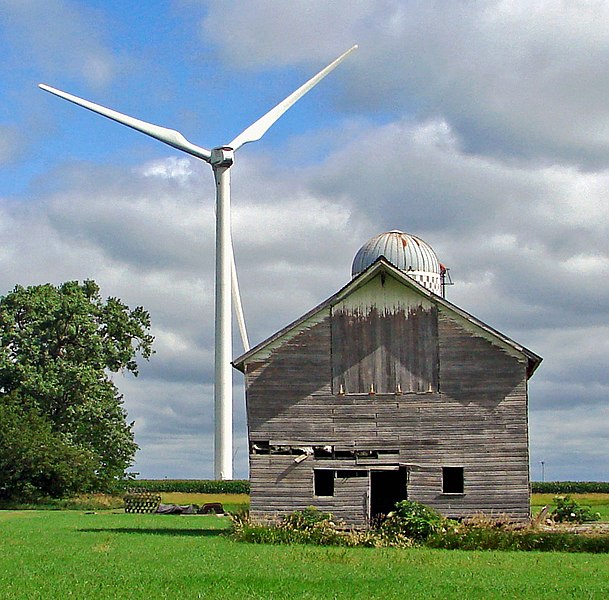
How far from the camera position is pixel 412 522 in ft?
105

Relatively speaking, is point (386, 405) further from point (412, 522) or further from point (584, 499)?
point (584, 499)

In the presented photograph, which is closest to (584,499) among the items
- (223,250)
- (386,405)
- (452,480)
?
(223,250)

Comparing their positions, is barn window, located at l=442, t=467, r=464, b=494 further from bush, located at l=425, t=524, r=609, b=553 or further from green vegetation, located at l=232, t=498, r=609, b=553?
bush, located at l=425, t=524, r=609, b=553

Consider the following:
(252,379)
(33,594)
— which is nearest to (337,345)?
(252,379)

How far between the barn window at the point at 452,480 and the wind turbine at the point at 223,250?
24459mm

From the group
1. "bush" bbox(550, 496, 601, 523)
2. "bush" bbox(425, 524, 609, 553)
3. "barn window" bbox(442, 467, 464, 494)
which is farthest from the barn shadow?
"bush" bbox(550, 496, 601, 523)

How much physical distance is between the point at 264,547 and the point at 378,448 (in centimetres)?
551

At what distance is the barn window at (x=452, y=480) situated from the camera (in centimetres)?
3409

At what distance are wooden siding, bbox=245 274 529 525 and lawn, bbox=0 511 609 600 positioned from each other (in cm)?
333

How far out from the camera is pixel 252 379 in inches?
1390

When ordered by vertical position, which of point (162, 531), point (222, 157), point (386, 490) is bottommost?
point (162, 531)

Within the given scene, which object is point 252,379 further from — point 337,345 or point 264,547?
point 264,547

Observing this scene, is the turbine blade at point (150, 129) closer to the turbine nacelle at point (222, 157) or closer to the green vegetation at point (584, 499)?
the turbine nacelle at point (222, 157)

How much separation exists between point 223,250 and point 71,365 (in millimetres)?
16170
